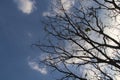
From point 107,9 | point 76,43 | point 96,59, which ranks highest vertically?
point 107,9

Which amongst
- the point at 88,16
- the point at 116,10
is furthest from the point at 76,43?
the point at 116,10

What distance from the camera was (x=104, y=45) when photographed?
44.2 feet

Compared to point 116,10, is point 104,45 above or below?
below

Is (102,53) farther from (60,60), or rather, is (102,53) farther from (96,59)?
(60,60)

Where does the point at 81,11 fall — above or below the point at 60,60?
above

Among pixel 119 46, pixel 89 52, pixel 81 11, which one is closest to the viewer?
pixel 119 46

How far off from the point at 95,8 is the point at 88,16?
0.57m

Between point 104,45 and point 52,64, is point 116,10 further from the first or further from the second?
point 52,64

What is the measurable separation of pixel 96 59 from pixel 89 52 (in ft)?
1.80

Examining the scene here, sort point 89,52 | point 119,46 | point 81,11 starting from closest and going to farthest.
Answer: point 119,46 < point 89,52 < point 81,11

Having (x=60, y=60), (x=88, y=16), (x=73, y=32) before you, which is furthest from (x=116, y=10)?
(x=60, y=60)

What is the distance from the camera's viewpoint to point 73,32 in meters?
14.6

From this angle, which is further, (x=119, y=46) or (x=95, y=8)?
(x=95, y=8)

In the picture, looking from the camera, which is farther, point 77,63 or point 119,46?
point 77,63
